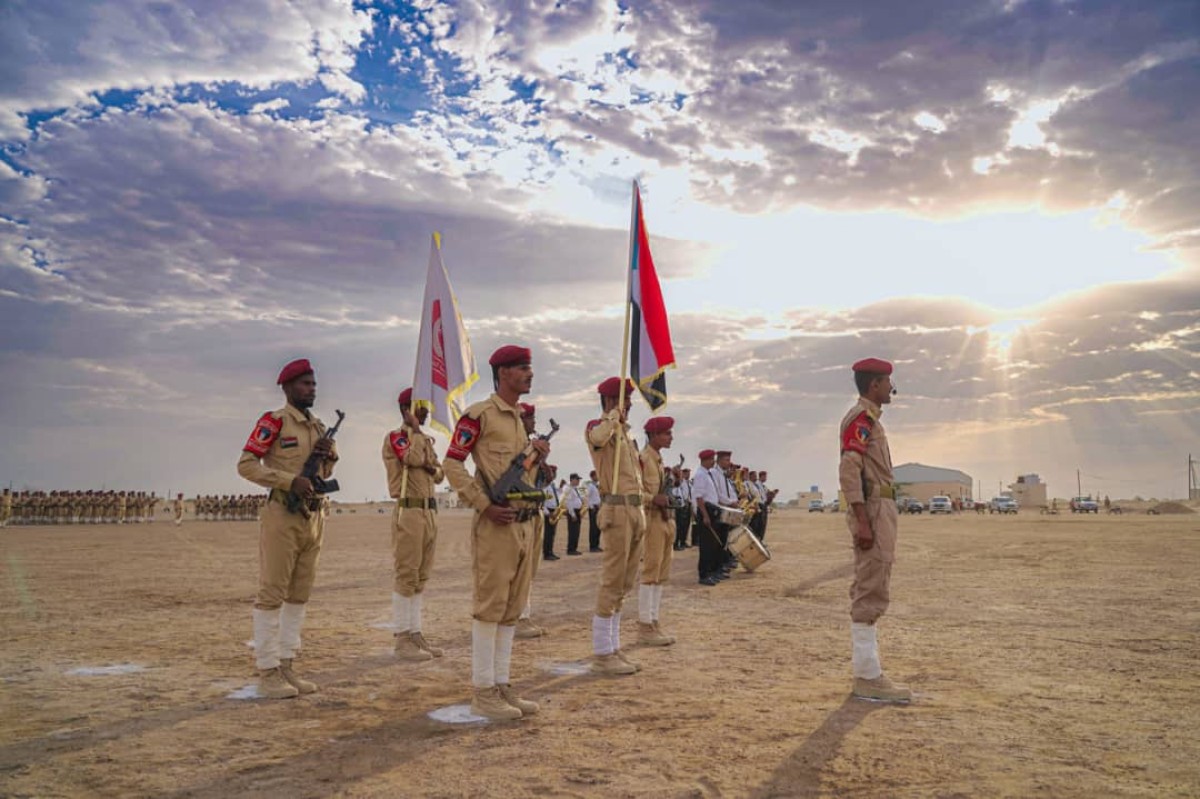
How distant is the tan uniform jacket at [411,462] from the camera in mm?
8195

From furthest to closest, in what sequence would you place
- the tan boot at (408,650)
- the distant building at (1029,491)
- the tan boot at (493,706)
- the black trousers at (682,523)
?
the distant building at (1029,491) → the black trousers at (682,523) → the tan boot at (408,650) → the tan boot at (493,706)

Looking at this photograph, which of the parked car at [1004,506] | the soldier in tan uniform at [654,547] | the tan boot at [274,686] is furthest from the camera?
the parked car at [1004,506]

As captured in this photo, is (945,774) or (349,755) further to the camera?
(349,755)

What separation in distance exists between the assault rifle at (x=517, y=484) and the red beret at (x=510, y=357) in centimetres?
63

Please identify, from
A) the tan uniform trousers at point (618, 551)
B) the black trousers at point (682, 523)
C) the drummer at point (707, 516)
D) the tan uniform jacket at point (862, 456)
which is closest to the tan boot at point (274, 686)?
the tan uniform trousers at point (618, 551)

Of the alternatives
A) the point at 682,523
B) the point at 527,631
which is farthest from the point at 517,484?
the point at 682,523

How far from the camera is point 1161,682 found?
20.9 ft

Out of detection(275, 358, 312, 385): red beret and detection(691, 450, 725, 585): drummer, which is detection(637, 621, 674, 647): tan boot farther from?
detection(691, 450, 725, 585): drummer

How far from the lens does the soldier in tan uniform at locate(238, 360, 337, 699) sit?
20.1 feet

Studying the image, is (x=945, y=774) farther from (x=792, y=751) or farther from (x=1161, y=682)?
(x=1161, y=682)

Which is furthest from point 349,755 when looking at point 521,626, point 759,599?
point 759,599

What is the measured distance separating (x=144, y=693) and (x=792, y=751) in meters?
4.70

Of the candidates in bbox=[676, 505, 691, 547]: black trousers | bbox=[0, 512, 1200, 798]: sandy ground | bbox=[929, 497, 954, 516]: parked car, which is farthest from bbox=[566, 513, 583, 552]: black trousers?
bbox=[929, 497, 954, 516]: parked car

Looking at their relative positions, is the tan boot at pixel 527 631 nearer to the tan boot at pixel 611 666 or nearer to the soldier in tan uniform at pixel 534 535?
the soldier in tan uniform at pixel 534 535
